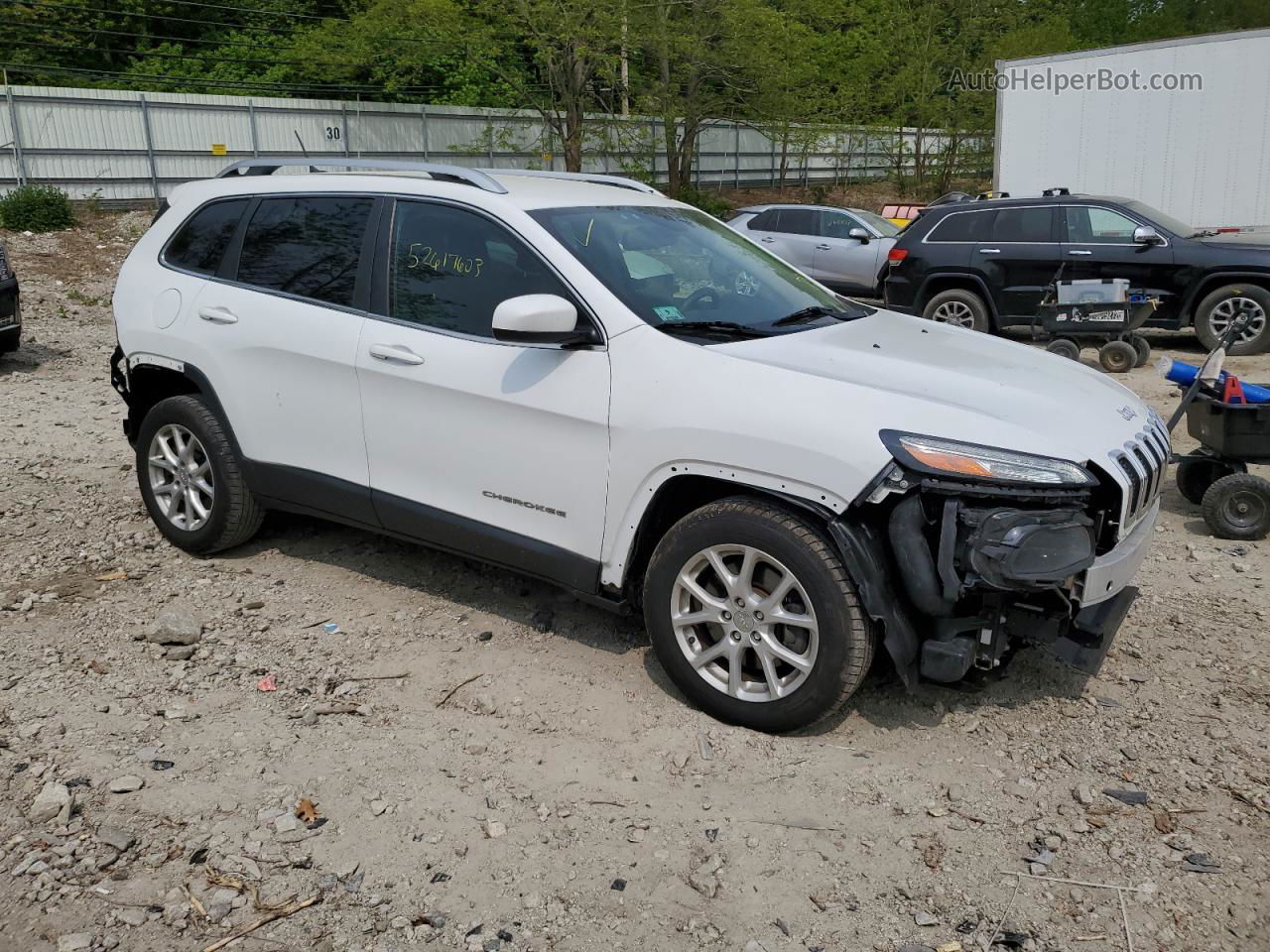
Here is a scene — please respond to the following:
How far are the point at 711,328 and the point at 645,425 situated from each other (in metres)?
0.49

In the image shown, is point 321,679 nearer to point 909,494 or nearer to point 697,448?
point 697,448

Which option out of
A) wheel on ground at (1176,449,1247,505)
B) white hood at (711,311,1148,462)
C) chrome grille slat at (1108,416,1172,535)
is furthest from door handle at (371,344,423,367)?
wheel on ground at (1176,449,1247,505)

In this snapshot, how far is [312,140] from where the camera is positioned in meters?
26.6

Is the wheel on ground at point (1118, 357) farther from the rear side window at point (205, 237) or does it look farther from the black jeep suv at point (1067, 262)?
the rear side window at point (205, 237)

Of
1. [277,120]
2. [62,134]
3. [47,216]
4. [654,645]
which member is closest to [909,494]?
[654,645]

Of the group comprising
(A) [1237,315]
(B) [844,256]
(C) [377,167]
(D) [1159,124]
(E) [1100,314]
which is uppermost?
(D) [1159,124]

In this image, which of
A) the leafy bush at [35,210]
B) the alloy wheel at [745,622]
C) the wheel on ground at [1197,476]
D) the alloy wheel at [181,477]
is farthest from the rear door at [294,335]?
the leafy bush at [35,210]

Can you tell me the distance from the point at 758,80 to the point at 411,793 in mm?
27067

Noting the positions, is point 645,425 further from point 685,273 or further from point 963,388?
point 963,388

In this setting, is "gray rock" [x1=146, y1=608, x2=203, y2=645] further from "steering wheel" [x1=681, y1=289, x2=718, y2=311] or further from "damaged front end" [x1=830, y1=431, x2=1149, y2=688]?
"damaged front end" [x1=830, y1=431, x2=1149, y2=688]

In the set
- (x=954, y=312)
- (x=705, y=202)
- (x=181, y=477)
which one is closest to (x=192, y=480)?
(x=181, y=477)

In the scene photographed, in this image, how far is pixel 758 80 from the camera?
91.8 ft

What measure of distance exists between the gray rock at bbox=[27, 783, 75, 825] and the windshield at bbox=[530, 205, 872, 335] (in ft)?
8.06

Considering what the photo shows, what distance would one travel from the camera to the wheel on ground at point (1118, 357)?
10930 millimetres
